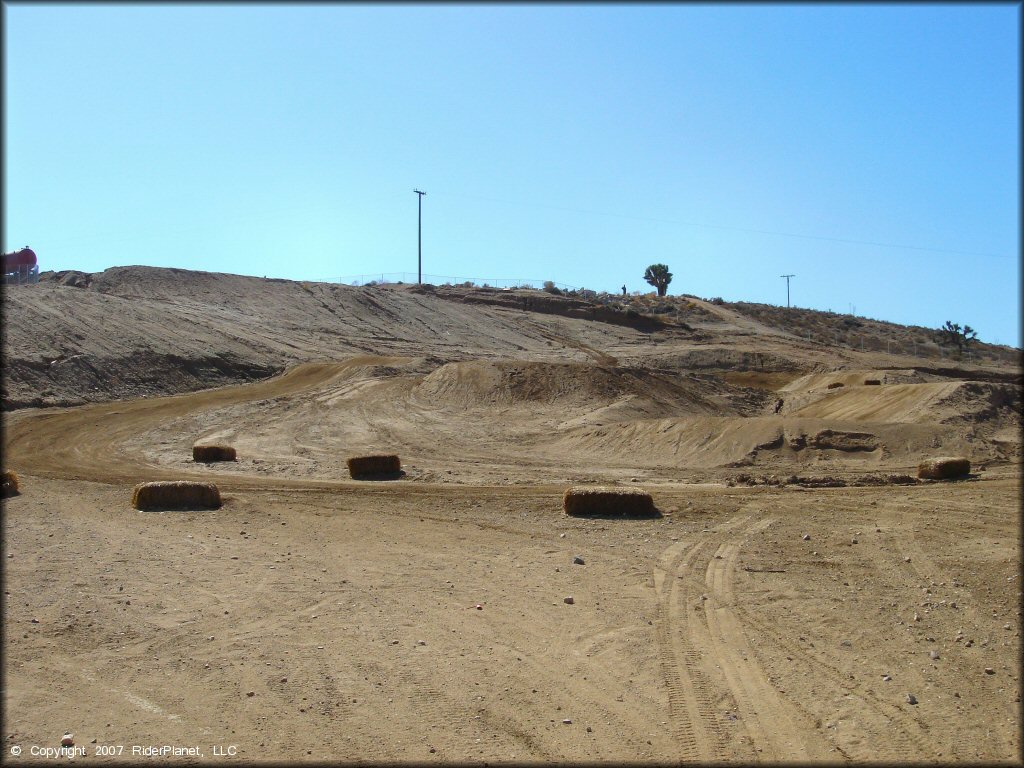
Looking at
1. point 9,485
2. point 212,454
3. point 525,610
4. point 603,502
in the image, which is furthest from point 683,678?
point 212,454

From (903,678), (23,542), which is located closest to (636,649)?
(903,678)

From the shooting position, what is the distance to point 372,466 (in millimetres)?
20062

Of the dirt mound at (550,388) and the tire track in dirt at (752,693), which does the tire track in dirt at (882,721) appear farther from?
the dirt mound at (550,388)

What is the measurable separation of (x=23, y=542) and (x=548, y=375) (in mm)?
21951

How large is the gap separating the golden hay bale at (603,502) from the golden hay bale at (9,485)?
9.73 metres

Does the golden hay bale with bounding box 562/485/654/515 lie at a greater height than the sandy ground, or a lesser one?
greater

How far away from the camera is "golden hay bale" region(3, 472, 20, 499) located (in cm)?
1555

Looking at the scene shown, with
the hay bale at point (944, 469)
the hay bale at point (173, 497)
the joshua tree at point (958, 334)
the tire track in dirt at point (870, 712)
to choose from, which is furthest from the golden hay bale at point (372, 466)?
the joshua tree at point (958, 334)

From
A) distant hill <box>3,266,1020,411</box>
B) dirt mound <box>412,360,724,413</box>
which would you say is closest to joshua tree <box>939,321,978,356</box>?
distant hill <box>3,266,1020,411</box>

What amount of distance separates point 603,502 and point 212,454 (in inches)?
460

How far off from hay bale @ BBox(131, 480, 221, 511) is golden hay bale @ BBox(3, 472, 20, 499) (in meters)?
2.37

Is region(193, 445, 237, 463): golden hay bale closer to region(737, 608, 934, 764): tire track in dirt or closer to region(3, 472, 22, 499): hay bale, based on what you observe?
region(3, 472, 22, 499): hay bale

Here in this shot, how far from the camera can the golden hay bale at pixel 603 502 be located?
14.7 m

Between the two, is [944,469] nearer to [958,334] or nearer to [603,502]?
[603,502]
